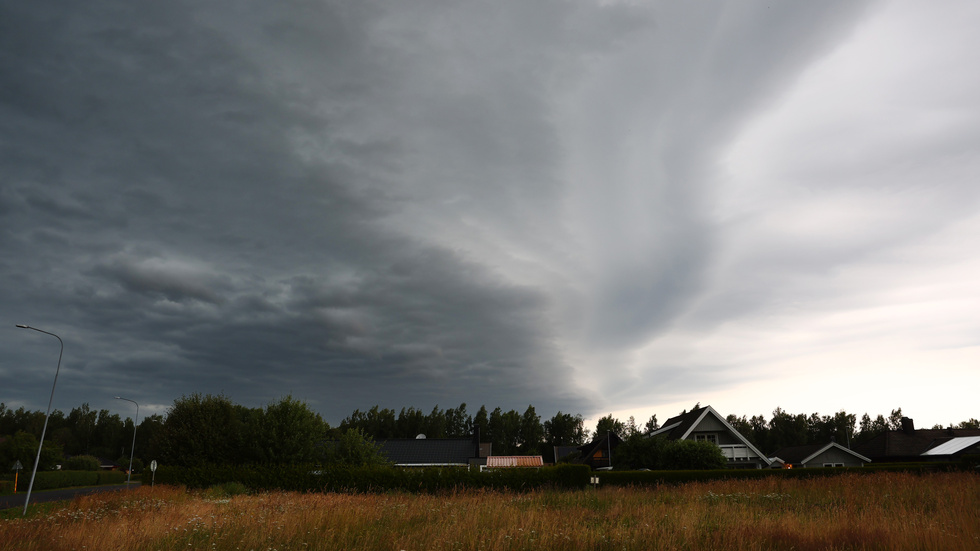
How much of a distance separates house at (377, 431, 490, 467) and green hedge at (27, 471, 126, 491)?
4032 cm

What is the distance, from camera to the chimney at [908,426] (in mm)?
58000

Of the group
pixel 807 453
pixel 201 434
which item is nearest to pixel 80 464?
pixel 201 434

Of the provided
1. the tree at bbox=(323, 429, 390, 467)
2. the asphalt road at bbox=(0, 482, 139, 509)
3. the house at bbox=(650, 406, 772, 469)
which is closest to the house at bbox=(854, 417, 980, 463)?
the house at bbox=(650, 406, 772, 469)

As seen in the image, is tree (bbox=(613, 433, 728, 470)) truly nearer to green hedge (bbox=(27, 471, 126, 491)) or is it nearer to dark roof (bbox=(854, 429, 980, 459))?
dark roof (bbox=(854, 429, 980, 459))

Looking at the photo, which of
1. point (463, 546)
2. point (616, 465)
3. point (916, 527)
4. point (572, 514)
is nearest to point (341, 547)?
point (463, 546)

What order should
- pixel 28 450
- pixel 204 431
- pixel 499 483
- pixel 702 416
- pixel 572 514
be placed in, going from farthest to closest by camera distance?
1. pixel 28 450
2. pixel 702 416
3. pixel 204 431
4. pixel 499 483
5. pixel 572 514

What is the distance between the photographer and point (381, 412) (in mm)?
131500

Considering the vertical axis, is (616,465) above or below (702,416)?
below

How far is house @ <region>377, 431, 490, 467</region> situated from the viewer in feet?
202

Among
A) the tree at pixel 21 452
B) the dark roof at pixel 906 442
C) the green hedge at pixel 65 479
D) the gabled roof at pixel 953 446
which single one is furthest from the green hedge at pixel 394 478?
the tree at pixel 21 452

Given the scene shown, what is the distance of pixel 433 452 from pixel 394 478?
36502 millimetres

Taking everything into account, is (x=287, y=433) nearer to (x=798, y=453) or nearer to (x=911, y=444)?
Result: (x=798, y=453)

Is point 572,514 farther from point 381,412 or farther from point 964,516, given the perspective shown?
point 381,412

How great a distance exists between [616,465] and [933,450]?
115 feet
